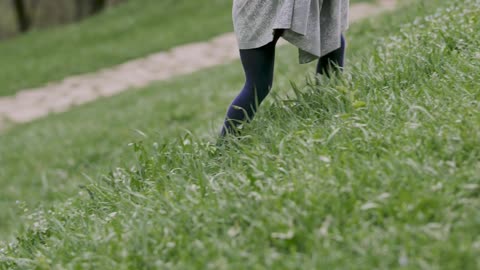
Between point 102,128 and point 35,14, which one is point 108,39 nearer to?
point 35,14

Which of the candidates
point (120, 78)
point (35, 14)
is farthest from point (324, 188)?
point (35, 14)

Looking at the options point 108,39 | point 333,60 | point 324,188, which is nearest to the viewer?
point 324,188

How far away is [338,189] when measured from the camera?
6.95 feet

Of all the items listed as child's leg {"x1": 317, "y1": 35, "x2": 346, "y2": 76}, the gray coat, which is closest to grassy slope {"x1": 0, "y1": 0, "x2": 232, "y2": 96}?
child's leg {"x1": 317, "y1": 35, "x2": 346, "y2": 76}

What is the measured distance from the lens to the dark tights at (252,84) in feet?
9.80

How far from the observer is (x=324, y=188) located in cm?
215

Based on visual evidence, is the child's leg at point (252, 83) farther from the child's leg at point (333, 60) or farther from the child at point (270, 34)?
A: the child's leg at point (333, 60)

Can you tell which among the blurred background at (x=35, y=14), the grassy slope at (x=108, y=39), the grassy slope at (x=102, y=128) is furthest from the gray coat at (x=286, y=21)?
the blurred background at (x=35, y=14)

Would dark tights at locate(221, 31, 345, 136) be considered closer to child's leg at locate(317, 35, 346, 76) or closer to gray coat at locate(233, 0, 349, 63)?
gray coat at locate(233, 0, 349, 63)

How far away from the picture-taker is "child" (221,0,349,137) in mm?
2803

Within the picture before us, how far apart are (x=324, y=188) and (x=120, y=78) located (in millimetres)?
9642

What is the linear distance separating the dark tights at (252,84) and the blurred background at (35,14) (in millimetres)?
15117

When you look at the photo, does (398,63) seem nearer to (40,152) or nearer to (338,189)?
(338,189)

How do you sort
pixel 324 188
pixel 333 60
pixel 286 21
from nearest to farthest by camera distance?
pixel 324 188 → pixel 286 21 → pixel 333 60
